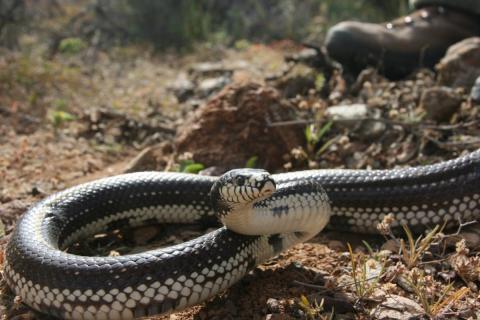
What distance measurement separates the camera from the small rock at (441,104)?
24.5 feet

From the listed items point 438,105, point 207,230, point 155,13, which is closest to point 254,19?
point 155,13

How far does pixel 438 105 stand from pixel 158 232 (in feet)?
12.9

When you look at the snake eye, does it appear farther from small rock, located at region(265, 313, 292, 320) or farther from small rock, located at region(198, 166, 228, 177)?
small rock, located at region(198, 166, 228, 177)

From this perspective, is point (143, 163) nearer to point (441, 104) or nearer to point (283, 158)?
point (283, 158)

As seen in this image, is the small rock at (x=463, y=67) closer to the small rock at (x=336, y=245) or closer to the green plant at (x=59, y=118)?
the small rock at (x=336, y=245)

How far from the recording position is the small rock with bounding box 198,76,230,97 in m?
10.6

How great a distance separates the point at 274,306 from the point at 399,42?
6050mm

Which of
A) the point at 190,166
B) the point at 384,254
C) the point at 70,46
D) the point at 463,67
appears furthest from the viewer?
the point at 70,46

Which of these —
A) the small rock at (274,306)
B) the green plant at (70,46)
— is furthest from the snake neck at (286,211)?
the green plant at (70,46)

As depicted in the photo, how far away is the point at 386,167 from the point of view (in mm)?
7160

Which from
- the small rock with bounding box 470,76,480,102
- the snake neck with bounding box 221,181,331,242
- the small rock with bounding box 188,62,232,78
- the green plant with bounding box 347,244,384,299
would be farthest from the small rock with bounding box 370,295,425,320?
the small rock with bounding box 188,62,232,78

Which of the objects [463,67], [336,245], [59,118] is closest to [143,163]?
[59,118]

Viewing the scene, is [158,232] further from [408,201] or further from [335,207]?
[408,201]

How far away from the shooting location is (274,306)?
446 centimetres
